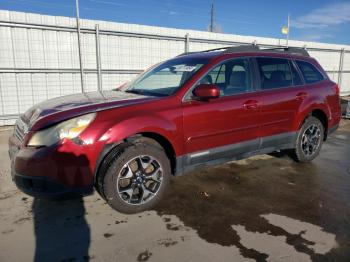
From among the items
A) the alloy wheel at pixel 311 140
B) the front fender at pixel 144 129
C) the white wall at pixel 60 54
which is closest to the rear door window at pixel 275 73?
the alloy wheel at pixel 311 140

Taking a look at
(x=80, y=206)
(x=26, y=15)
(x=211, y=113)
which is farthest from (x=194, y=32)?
(x=80, y=206)

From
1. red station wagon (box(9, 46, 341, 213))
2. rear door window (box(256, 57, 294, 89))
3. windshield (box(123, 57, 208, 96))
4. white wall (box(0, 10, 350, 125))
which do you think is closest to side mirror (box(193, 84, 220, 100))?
red station wagon (box(9, 46, 341, 213))

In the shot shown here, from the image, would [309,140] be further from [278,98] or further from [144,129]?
[144,129]

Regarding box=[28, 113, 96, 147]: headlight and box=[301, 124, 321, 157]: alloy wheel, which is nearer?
box=[28, 113, 96, 147]: headlight

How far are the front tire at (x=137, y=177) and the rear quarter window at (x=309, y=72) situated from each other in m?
2.82

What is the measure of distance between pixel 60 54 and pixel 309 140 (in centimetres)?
663

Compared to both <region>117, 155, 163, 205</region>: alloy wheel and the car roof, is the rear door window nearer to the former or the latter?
the car roof

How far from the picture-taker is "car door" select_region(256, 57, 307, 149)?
4.26 meters

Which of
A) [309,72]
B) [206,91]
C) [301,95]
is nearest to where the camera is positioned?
[206,91]

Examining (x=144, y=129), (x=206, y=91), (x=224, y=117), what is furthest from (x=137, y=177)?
(x=224, y=117)

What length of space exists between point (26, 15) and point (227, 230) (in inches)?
293

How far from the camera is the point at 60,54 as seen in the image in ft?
27.2

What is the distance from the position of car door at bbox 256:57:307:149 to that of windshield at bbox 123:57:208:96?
1007 millimetres

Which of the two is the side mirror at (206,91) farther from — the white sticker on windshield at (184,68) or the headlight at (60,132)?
the headlight at (60,132)
